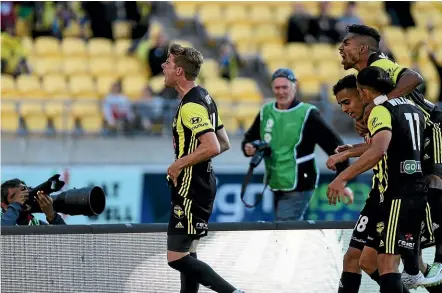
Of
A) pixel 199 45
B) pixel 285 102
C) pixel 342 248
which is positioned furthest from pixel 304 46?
pixel 342 248

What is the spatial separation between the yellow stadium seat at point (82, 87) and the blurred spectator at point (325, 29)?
4054mm

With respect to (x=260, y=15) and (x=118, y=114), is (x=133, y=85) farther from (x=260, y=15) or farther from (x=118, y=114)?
(x=260, y=15)

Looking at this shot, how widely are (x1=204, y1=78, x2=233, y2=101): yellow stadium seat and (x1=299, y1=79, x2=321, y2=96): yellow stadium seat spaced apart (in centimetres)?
120

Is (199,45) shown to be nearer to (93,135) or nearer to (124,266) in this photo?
(93,135)

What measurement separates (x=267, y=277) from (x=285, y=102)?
2207 mm

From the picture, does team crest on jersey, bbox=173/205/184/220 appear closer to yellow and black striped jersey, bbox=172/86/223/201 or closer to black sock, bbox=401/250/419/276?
yellow and black striped jersey, bbox=172/86/223/201

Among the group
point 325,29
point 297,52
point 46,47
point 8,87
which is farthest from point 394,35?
point 8,87

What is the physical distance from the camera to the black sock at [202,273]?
310 inches

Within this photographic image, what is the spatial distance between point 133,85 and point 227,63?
1.63m

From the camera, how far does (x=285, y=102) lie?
33.9 ft

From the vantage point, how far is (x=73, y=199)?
850 cm

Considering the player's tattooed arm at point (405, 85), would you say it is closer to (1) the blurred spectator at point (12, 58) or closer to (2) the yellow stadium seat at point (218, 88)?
(2) the yellow stadium seat at point (218, 88)

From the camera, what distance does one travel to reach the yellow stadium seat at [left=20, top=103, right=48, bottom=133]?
1595 cm

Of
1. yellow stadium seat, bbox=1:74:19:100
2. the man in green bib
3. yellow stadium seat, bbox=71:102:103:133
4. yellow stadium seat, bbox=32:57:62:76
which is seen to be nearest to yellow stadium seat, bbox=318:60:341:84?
yellow stadium seat, bbox=71:102:103:133
